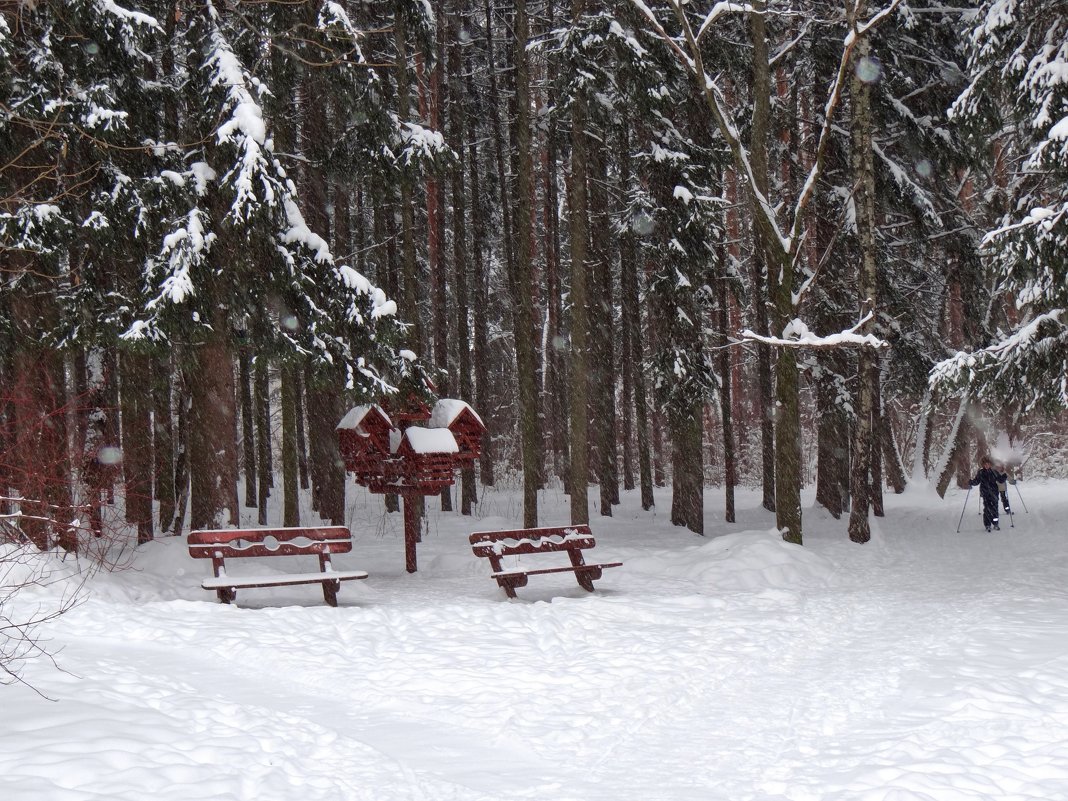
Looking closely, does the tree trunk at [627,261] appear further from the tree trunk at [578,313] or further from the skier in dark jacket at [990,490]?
the skier in dark jacket at [990,490]

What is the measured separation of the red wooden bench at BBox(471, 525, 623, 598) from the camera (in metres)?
10.7

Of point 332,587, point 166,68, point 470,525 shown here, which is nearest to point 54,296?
point 166,68

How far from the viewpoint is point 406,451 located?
1300 centimetres

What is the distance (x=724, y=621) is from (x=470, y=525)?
34.2ft

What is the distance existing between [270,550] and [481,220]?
15.0m

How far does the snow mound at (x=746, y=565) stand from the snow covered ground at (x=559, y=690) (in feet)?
0.20

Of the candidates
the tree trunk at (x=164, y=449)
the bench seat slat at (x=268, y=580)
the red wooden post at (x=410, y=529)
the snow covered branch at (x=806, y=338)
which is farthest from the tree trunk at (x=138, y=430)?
the snow covered branch at (x=806, y=338)

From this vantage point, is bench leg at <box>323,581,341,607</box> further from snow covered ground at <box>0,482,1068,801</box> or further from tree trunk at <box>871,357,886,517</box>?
tree trunk at <box>871,357,886,517</box>

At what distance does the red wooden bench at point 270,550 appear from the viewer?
9.48m

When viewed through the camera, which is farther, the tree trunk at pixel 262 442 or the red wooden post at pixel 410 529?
the tree trunk at pixel 262 442

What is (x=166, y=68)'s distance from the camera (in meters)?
14.1

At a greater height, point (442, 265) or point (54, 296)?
point (442, 265)

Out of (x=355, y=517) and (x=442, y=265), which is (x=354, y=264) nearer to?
(x=442, y=265)

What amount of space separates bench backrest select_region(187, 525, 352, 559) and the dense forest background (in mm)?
1427
